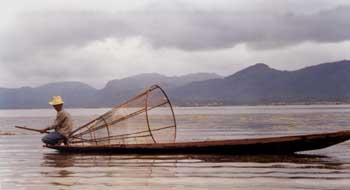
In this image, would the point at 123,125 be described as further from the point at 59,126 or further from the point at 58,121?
the point at 58,121

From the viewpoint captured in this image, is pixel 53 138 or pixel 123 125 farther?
pixel 123 125

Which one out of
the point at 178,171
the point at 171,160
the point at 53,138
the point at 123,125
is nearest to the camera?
the point at 178,171

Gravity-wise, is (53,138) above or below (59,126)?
below

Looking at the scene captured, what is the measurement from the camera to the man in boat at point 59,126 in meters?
16.5

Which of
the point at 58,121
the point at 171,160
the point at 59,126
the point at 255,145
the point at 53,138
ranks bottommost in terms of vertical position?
the point at 171,160

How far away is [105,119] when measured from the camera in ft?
57.9

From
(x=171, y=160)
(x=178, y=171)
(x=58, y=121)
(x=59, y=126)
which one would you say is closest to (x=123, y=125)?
(x=59, y=126)

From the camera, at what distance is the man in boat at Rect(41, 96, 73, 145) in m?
16.5

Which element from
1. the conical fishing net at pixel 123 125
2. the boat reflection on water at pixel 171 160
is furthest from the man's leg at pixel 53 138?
the boat reflection on water at pixel 171 160

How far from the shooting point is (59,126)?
55.2 feet

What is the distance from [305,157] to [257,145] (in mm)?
1292

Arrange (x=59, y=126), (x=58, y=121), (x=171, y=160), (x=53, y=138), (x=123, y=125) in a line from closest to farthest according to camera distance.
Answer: (x=171, y=160), (x=58, y=121), (x=59, y=126), (x=53, y=138), (x=123, y=125)

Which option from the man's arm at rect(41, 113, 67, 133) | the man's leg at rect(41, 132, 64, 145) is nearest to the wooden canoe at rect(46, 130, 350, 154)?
the man's arm at rect(41, 113, 67, 133)

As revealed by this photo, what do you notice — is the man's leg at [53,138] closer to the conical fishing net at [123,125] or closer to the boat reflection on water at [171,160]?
the conical fishing net at [123,125]
